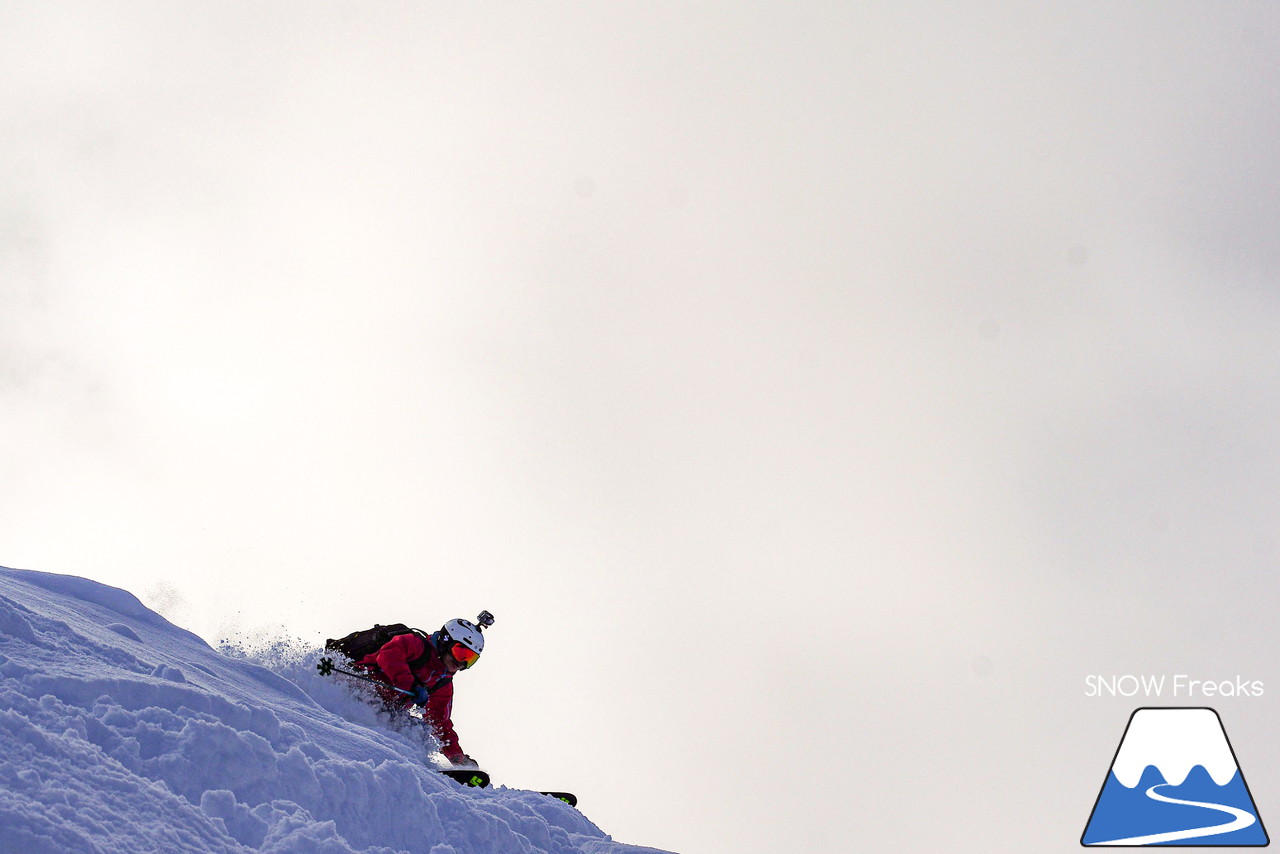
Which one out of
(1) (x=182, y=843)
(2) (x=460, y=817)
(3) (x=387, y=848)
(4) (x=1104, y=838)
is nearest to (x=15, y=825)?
(1) (x=182, y=843)

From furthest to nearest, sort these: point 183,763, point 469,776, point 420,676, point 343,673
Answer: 1. point 420,676
2. point 343,673
3. point 469,776
4. point 183,763

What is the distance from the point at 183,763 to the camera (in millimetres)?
5309

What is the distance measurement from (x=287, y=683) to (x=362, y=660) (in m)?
3.36

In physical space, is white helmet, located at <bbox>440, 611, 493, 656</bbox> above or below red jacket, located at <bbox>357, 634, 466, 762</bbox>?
above

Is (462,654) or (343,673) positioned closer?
(343,673)

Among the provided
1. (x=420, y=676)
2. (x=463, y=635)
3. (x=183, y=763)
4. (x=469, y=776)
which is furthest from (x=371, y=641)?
(x=183, y=763)

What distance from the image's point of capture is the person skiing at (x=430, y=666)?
36.3ft

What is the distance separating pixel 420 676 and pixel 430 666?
7.6 inches

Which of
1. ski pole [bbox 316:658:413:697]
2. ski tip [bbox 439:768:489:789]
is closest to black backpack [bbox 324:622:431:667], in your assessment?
ski pole [bbox 316:658:413:697]

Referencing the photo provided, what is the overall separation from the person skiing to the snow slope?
2629 mm

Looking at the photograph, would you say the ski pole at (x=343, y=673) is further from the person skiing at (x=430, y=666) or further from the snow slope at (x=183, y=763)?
the snow slope at (x=183, y=763)

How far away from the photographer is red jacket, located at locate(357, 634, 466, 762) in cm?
1099

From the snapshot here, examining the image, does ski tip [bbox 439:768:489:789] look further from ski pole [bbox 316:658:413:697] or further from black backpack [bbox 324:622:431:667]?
black backpack [bbox 324:622:431:667]

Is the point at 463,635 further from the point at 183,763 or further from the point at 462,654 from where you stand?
the point at 183,763
